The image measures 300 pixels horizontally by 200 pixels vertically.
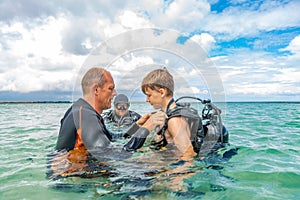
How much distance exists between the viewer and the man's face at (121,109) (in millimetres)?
9200

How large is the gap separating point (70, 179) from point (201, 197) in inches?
73.5

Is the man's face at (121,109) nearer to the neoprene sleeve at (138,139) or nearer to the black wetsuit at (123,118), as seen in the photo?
the black wetsuit at (123,118)

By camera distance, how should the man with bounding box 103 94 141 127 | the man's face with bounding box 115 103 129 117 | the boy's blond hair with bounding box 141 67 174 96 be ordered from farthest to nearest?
the man's face with bounding box 115 103 129 117, the man with bounding box 103 94 141 127, the boy's blond hair with bounding box 141 67 174 96

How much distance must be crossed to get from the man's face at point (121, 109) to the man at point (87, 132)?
15.7ft

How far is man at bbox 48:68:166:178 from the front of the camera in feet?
12.4

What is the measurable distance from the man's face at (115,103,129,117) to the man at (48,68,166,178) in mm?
4780

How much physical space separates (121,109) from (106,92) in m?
4.97

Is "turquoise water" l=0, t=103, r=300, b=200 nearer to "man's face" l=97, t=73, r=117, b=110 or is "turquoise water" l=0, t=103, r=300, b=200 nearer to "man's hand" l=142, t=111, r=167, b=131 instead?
"man's hand" l=142, t=111, r=167, b=131

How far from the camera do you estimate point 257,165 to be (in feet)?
15.8

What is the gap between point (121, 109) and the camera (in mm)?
9336

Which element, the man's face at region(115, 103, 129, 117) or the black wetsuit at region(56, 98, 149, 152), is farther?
the man's face at region(115, 103, 129, 117)

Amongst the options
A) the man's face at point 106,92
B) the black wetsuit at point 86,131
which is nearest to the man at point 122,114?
the man's face at point 106,92

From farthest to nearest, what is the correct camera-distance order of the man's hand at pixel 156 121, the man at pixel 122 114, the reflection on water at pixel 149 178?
the man at pixel 122 114 < the man's hand at pixel 156 121 < the reflection on water at pixel 149 178

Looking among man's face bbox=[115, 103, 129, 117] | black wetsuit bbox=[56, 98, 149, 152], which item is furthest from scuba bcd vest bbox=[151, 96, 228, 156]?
man's face bbox=[115, 103, 129, 117]
